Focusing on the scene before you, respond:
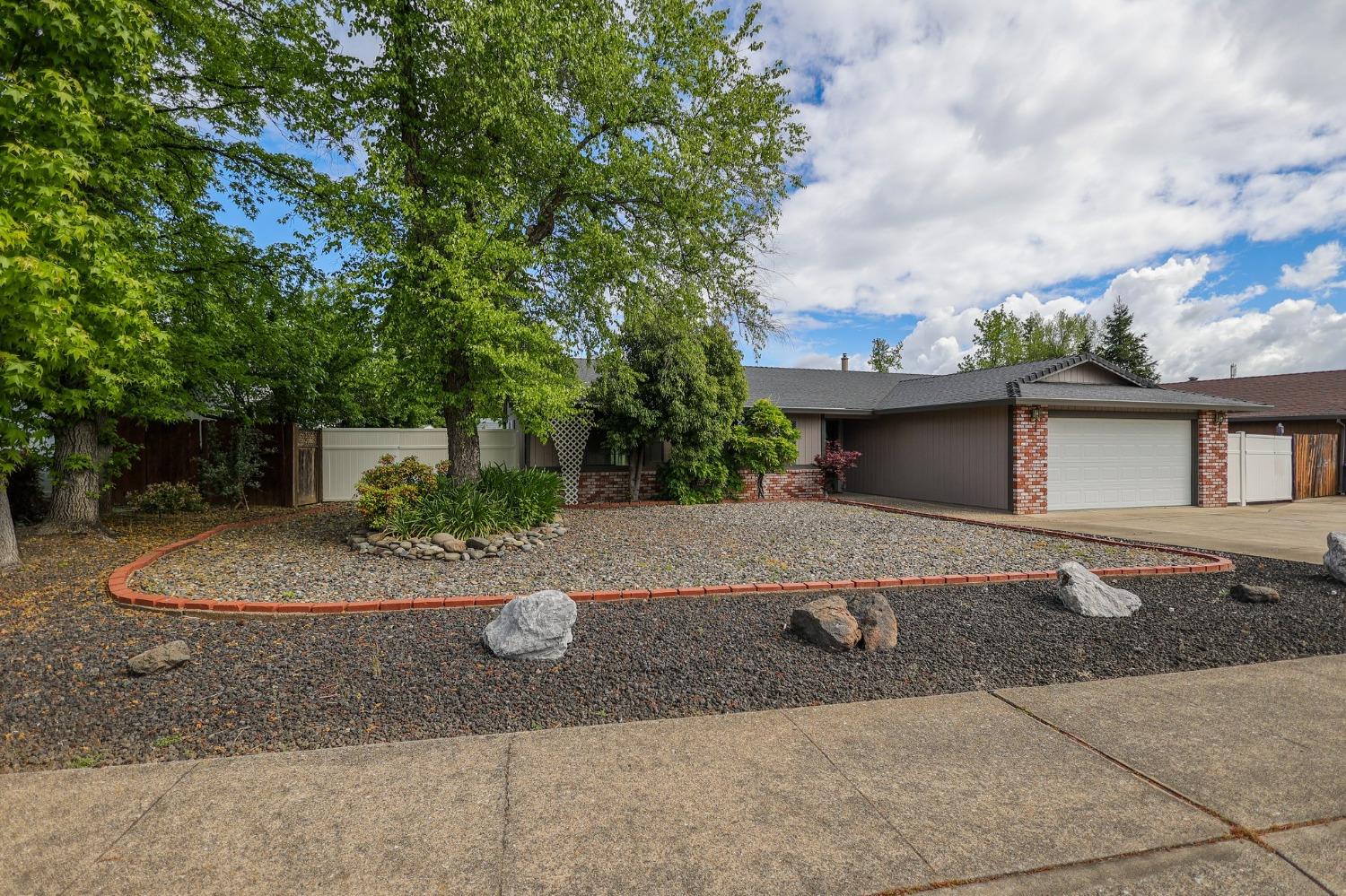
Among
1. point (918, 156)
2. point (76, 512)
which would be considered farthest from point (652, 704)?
point (918, 156)

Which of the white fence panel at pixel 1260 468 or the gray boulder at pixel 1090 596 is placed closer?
the gray boulder at pixel 1090 596

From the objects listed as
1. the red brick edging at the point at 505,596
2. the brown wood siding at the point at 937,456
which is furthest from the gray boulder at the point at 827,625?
the brown wood siding at the point at 937,456

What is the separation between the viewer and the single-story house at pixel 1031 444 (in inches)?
465

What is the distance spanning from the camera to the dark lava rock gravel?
3.04 m

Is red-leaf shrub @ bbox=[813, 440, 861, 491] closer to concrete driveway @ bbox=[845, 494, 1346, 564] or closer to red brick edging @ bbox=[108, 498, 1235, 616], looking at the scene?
concrete driveway @ bbox=[845, 494, 1346, 564]

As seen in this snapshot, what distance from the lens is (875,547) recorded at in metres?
7.67

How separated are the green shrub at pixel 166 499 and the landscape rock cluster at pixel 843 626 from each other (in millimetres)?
10657

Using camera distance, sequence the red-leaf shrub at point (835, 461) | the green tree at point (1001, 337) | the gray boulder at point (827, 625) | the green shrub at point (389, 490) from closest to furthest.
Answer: the gray boulder at point (827, 625) → the green shrub at point (389, 490) → the red-leaf shrub at point (835, 461) → the green tree at point (1001, 337)

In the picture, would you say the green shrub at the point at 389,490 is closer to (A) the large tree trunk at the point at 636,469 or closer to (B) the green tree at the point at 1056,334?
(A) the large tree trunk at the point at 636,469

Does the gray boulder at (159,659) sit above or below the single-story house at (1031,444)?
below

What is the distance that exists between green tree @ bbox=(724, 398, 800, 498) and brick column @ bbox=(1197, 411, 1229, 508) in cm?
847

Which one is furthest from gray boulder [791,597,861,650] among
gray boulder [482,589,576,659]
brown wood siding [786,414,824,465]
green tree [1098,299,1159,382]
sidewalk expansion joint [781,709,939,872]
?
green tree [1098,299,1159,382]

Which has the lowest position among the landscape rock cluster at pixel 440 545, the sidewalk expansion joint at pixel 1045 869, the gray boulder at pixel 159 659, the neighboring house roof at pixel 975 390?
the sidewalk expansion joint at pixel 1045 869

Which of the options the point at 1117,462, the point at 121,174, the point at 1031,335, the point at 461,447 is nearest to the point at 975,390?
the point at 1117,462
